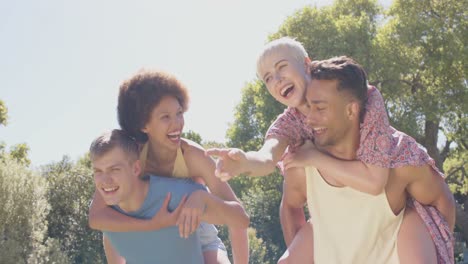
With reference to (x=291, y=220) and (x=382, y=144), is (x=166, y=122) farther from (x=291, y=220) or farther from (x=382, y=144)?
(x=382, y=144)

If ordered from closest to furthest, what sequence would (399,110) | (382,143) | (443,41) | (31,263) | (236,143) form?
(382,143), (31,263), (443,41), (399,110), (236,143)

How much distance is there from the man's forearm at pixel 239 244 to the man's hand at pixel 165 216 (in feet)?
1.46

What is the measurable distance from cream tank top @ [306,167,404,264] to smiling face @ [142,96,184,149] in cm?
79

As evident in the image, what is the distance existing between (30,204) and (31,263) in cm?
174

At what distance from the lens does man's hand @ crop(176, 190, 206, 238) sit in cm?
344

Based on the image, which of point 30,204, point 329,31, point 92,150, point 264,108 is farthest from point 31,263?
point 92,150

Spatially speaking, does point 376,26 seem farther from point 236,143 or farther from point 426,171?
point 426,171

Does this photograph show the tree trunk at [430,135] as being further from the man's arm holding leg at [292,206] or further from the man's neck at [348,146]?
the man's neck at [348,146]

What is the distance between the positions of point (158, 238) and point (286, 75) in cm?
119

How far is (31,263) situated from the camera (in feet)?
59.9

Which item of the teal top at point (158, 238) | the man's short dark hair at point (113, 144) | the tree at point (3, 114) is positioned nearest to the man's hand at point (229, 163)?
the teal top at point (158, 238)

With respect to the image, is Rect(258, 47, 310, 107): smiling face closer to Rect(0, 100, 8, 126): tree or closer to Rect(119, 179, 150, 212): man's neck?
Rect(119, 179, 150, 212): man's neck

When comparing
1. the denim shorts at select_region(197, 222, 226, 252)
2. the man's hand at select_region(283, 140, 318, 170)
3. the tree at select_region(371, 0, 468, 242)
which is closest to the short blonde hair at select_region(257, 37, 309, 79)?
the man's hand at select_region(283, 140, 318, 170)

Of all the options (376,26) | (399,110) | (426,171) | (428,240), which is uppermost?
(376,26)
